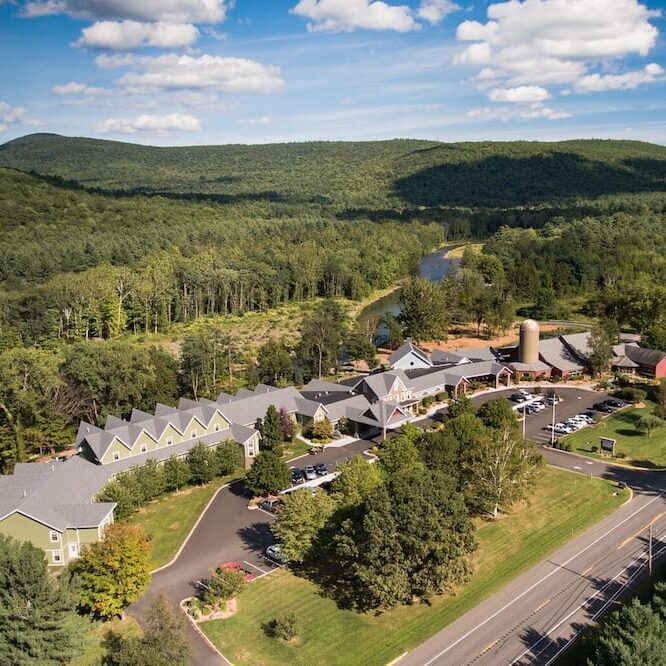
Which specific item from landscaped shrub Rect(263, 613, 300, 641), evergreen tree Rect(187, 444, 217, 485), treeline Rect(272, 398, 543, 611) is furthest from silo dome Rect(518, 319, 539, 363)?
landscaped shrub Rect(263, 613, 300, 641)

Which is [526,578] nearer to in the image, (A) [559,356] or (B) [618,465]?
(B) [618,465]

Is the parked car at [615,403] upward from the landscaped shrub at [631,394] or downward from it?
downward

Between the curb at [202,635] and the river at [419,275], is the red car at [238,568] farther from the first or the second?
the river at [419,275]

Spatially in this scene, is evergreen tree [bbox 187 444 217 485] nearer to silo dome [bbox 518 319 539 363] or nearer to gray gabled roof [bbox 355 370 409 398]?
gray gabled roof [bbox 355 370 409 398]

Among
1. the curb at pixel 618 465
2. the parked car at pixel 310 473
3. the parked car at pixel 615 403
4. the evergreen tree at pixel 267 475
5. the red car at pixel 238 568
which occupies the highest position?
the evergreen tree at pixel 267 475

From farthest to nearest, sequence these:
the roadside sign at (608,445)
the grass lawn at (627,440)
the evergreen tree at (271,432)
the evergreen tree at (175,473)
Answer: the evergreen tree at (271,432), the roadside sign at (608,445), the grass lawn at (627,440), the evergreen tree at (175,473)

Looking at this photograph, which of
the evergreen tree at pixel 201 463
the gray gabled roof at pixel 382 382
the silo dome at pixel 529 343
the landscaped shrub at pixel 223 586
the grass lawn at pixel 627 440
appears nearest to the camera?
the landscaped shrub at pixel 223 586

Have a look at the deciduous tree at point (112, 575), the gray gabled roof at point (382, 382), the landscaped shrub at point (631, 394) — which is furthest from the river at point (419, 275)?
the deciduous tree at point (112, 575)

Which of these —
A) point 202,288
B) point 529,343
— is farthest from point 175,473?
point 202,288

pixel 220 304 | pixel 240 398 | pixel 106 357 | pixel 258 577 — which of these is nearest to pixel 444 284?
pixel 220 304
